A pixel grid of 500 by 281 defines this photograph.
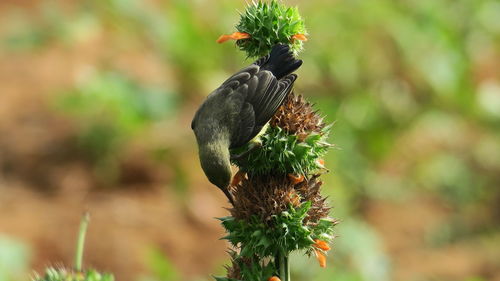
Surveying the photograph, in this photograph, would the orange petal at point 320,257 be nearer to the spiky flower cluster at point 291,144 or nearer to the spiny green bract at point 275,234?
the spiny green bract at point 275,234

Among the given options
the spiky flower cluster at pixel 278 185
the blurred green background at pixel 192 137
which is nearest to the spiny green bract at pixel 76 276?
the spiky flower cluster at pixel 278 185

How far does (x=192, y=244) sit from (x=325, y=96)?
72.9 inches

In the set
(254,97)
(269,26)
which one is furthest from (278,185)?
(269,26)

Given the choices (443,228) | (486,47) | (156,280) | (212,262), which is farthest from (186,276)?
(486,47)

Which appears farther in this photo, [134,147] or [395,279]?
[134,147]

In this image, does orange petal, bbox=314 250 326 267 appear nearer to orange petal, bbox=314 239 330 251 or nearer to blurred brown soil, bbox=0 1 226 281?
orange petal, bbox=314 239 330 251

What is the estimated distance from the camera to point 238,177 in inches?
122

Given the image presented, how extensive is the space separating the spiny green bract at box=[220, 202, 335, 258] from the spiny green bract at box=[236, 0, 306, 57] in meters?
0.56

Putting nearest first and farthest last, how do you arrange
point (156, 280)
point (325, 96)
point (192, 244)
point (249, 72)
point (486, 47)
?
point (249, 72), point (156, 280), point (192, 244), point (325, 96), point (486, 47)

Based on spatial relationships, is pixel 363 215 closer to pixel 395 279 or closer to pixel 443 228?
pixel 443 228

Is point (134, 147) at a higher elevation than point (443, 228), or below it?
higher

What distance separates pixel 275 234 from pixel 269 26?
2.23 feet

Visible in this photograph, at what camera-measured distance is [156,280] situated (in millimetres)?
4926

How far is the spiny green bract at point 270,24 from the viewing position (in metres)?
2.98
